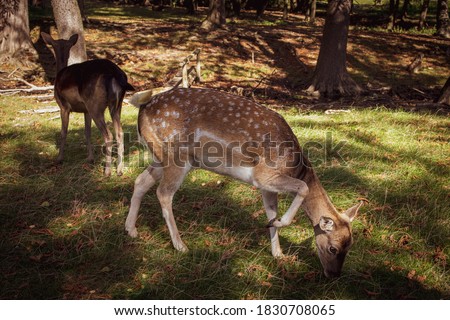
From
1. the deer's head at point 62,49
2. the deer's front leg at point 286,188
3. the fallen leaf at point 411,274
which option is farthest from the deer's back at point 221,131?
the deer's head at point 62,49

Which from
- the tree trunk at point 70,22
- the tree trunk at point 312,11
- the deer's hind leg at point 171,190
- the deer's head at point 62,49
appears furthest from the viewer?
the tree trunk at point 312,11

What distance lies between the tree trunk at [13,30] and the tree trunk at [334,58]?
10009mm

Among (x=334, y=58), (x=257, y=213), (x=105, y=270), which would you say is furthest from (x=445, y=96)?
(x=105, y=270)

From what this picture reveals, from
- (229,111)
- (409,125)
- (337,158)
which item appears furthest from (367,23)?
(229,111)

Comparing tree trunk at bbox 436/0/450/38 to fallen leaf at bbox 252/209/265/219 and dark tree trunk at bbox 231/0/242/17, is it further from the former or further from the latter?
fallen leaf at bbox 252/209/265/219

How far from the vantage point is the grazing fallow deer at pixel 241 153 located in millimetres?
4023

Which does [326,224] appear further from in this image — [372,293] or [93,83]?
[93,83]

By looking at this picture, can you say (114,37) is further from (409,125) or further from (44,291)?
(44,291)

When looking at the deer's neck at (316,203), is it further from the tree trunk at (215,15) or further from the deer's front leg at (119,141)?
the tree trunk at (215,15)

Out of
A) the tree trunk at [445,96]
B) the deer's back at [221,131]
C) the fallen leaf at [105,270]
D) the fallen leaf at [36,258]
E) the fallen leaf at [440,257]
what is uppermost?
the deer's back at [221,131]

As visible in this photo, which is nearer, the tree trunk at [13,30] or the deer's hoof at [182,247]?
the deer's hoof at [182,247]

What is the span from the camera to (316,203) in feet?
13.7

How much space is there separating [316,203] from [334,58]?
10075 mm

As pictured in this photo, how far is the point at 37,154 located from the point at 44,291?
383 cm
